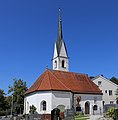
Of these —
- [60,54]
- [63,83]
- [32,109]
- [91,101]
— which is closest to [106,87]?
[91,101]

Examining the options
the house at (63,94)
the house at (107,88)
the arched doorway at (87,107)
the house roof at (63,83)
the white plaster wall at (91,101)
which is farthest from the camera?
the house at (107,88)

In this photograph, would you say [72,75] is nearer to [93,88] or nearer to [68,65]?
[93,88]

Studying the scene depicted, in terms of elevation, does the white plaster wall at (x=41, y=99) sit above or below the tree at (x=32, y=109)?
above

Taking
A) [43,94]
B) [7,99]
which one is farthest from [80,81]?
[7,99]

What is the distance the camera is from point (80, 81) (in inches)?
2098

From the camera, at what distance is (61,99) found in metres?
45.7

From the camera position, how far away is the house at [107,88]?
196ft

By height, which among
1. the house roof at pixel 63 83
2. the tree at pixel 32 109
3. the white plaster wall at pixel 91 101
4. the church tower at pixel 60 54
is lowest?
the tree at pixel 32 109

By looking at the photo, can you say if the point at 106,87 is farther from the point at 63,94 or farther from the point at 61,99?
the point at 61,99

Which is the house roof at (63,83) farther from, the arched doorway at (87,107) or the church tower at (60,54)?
the church tower at (60,54)

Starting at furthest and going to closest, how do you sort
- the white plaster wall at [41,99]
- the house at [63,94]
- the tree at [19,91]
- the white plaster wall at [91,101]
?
the tree at [19,91] < the white plaster wall at [91,101] < the house at [63,94] < the white plaster wall at [41,99]

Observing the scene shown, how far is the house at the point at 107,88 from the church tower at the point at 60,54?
1189 cm

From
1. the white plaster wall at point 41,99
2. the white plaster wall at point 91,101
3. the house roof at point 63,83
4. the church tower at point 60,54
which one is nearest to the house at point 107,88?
the house roof at point 63,83

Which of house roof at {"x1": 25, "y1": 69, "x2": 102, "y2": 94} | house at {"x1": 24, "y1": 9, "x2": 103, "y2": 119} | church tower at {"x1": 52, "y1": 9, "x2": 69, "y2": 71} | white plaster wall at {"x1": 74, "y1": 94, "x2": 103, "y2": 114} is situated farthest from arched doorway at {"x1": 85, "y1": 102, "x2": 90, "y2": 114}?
church tower at {"x1": 52, "y1": 9, "x2": 69, "y2": 71}
